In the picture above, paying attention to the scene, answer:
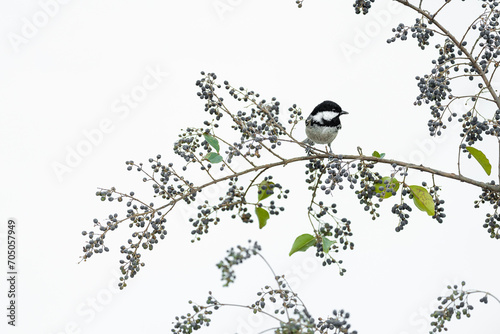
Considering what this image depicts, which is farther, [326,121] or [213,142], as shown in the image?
[326,121]

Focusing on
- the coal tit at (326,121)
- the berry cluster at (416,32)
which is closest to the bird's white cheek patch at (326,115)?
the coal tit at (326,121)

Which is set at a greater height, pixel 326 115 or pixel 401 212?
pixel 326 115

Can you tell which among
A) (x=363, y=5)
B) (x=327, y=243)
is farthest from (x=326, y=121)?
(x=327, y=243)

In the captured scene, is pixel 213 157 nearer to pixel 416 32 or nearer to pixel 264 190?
pixel 264 190

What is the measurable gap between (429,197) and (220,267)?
2.45ft

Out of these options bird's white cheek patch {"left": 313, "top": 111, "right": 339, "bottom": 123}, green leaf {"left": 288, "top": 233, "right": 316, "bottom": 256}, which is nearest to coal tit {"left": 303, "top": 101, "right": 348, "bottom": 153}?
bird's white cheek patch {"left": 313, "top": 111, "right": 339, "bottom": 123}

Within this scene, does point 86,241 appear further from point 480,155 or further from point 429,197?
point 480,155

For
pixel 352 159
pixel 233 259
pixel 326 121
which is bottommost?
pixel 233 259

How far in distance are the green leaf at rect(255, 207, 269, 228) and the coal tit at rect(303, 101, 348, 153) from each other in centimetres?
73

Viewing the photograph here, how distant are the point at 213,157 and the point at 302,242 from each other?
40cm

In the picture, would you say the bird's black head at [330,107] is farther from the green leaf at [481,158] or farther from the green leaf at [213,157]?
the green leaf at [213,157]

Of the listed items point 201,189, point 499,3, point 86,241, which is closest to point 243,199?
point 201,189

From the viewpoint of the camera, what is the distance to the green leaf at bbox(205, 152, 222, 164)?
195 cm

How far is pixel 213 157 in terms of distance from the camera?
1960 millimetres
